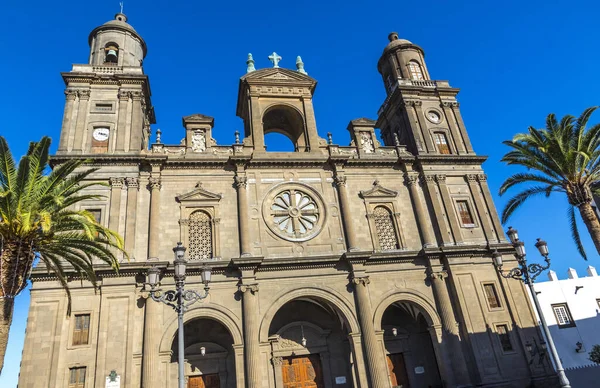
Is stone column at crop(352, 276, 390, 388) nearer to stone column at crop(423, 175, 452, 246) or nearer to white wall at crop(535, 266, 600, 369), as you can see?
stone column at crop(423, 175, 452, 246)

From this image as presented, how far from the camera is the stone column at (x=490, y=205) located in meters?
25.8

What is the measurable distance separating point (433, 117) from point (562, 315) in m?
17.7

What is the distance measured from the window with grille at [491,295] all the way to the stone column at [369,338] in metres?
6.83

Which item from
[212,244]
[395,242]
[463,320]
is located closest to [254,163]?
[212,244]

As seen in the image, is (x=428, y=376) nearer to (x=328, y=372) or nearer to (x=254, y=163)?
(x=328, y=372)

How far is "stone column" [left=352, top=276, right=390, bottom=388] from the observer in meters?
20.4

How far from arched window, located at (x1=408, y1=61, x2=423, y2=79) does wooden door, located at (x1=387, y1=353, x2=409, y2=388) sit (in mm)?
19715

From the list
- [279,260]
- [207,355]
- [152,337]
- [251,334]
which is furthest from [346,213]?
[152,337]

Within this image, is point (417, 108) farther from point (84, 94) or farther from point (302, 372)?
point (84, 94)

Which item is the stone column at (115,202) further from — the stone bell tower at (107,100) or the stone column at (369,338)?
the stone column at (369,338)

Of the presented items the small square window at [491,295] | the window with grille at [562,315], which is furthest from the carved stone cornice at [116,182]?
the window with grille at [562,315]

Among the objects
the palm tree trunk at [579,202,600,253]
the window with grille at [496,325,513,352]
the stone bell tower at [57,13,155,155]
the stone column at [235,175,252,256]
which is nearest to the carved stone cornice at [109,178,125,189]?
the stone bell tower at [57,13,155,155]

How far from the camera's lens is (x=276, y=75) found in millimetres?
28953

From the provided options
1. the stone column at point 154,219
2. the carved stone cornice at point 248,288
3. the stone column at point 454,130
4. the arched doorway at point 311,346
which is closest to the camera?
the carved stone cornice at point 248,288
